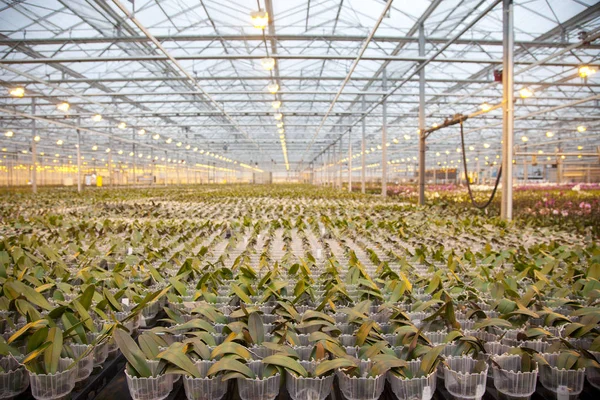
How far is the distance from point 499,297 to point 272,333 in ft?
4.27

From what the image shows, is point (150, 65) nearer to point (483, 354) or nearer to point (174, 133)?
point (483, 354)

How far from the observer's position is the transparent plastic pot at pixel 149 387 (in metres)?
1.35

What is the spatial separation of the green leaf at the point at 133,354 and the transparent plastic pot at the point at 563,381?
4.68 ft

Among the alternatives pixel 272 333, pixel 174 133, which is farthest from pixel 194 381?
pixel 174 133

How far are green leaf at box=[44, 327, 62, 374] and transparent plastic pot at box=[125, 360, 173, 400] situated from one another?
277mm

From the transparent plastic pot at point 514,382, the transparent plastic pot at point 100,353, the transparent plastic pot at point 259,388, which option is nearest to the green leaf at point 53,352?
the transparent plastic pot at point 100,353

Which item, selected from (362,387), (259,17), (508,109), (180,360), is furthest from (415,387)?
(259,17)

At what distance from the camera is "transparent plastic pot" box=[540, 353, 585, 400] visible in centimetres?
136

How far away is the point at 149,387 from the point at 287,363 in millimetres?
488

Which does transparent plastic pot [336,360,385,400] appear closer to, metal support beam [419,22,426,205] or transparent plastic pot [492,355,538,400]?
transparent plastic pot [492,355,538,400]

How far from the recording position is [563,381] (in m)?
1.39

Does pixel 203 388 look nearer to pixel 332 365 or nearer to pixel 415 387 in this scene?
pixel 332 365

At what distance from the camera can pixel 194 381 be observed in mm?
1342

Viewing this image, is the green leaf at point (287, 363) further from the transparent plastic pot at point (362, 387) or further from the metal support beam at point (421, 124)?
the metal support beam at point (421, 124)
